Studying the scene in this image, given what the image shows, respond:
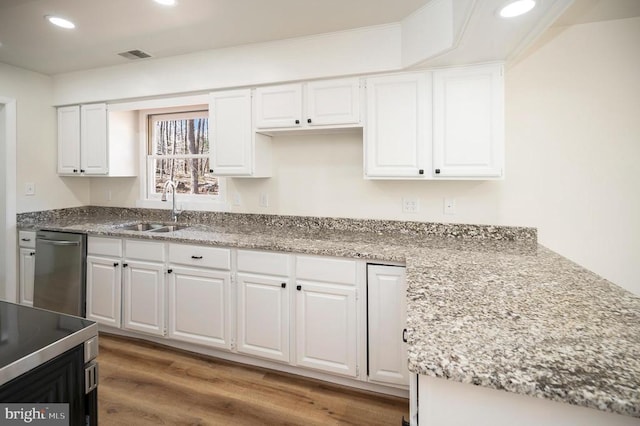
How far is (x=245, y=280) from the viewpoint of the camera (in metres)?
2.44

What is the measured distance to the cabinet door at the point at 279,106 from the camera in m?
2.64

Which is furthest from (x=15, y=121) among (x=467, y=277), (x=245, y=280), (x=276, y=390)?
(x=467, y=277)

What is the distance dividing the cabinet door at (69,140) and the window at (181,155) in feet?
2.29

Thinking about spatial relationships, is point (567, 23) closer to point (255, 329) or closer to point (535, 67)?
point (535, 67)

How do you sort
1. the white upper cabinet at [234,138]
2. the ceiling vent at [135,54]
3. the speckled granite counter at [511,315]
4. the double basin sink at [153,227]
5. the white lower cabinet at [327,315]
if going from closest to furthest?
the speckled granite counter at [511,315] → the white lower cabinet at [327,315] → the white upper cabinet at [234,138] → the ceiling vent at [135,54] → the double basin sink at [153,227]

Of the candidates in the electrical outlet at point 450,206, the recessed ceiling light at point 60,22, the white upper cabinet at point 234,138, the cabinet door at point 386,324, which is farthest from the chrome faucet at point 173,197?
the electrical outlet at point 450,206

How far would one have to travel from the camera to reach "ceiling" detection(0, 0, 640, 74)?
7.00ft

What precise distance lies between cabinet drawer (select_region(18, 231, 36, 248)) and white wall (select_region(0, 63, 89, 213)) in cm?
25

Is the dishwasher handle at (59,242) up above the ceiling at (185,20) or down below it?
below

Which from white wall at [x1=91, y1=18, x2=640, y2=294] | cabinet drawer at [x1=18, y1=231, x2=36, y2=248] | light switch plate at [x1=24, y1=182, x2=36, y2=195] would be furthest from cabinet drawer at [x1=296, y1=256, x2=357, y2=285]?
light switch plate at [x1=24, y1=182, x2=36, y2=195]

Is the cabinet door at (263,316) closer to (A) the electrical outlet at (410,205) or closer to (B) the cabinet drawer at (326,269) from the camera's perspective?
(B) the cabinet drawer at (326,269)

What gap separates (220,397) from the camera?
2.15 metres

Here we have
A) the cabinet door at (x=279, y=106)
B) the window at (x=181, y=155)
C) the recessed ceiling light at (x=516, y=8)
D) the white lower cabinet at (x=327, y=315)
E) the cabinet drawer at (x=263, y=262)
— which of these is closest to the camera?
the recessed ceiling light at (x=516, y=8)

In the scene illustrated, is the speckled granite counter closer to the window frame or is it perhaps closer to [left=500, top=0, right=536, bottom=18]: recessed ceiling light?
the window frame
